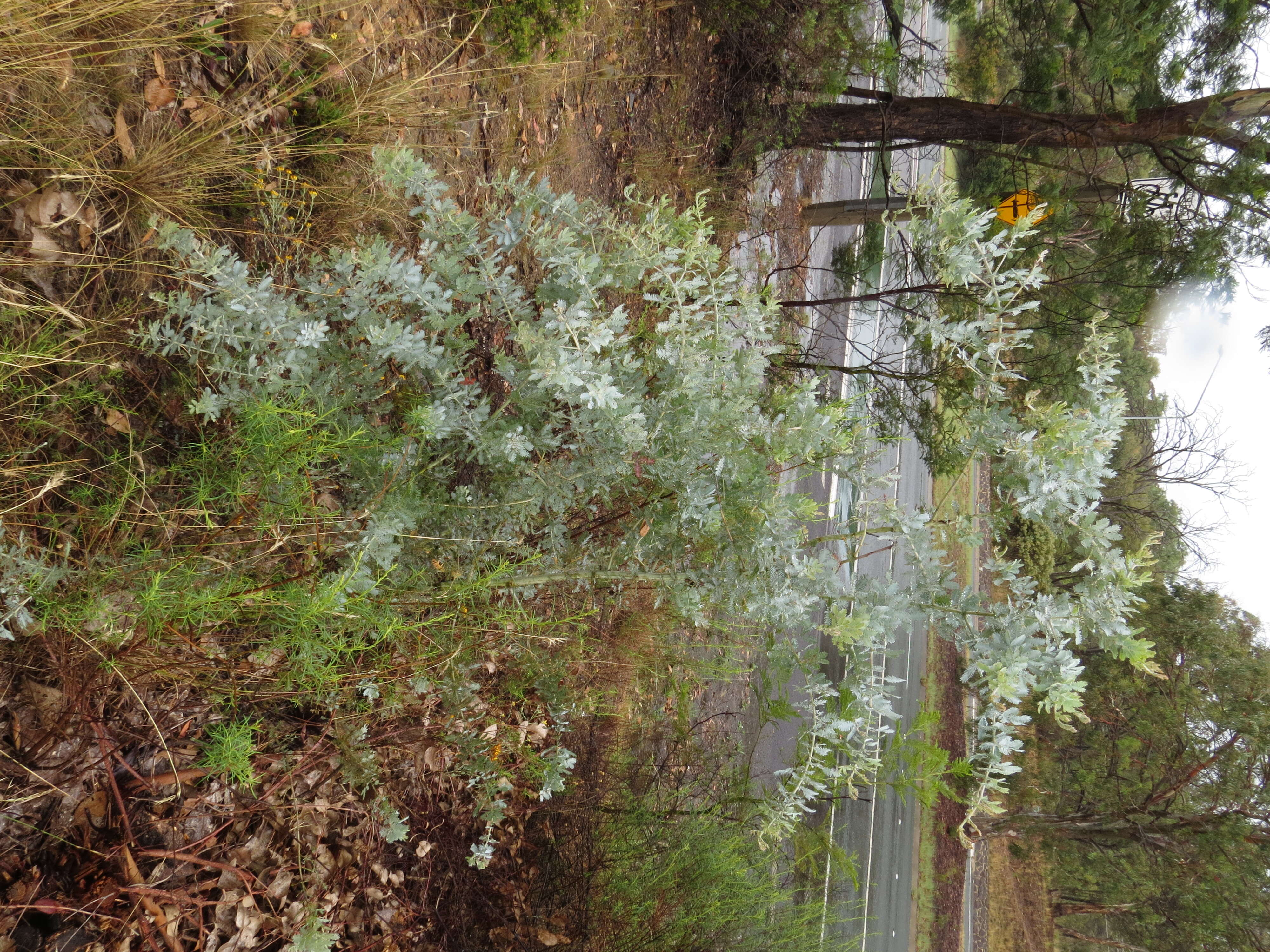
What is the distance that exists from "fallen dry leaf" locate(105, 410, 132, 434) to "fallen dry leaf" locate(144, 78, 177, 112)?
1.14 m

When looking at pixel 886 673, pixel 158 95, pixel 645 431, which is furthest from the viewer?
pixel 886 673

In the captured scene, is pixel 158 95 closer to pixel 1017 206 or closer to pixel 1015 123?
pixel 1017 206

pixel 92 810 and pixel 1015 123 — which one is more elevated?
pixel 1015 123

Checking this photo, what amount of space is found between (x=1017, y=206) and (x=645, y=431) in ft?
14.7

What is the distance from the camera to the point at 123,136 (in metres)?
2.54

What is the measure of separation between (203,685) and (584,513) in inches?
70.8

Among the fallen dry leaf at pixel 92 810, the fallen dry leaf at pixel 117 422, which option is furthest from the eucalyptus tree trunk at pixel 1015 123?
the fallen dry leaf at pixel 92 810

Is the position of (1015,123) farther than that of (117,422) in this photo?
Yes

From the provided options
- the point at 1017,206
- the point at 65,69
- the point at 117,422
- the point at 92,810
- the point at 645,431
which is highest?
the point at 1017,206

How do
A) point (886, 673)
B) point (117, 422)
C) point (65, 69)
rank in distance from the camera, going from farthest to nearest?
point (886, 673)
point (117, 422)
point (65, 69)

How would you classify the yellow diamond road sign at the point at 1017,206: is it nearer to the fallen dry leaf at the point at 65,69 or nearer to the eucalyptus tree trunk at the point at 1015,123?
the eucalyptus tree trunk at the point at 1015,123

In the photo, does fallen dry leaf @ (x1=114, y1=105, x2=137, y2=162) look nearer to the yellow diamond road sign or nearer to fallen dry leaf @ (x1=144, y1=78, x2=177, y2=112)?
fallen dry leaf @ (x1=144, y1=78, x2=177, y2=112)

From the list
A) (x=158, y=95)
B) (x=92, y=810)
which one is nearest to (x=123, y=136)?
(x=158, y=95)

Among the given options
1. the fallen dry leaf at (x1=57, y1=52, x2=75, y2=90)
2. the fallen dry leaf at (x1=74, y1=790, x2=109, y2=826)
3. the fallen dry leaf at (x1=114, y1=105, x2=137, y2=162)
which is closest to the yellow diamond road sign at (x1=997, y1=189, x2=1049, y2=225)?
the fallen dry leaf at (x1=114, y1=105, x2=137, y2=162)
